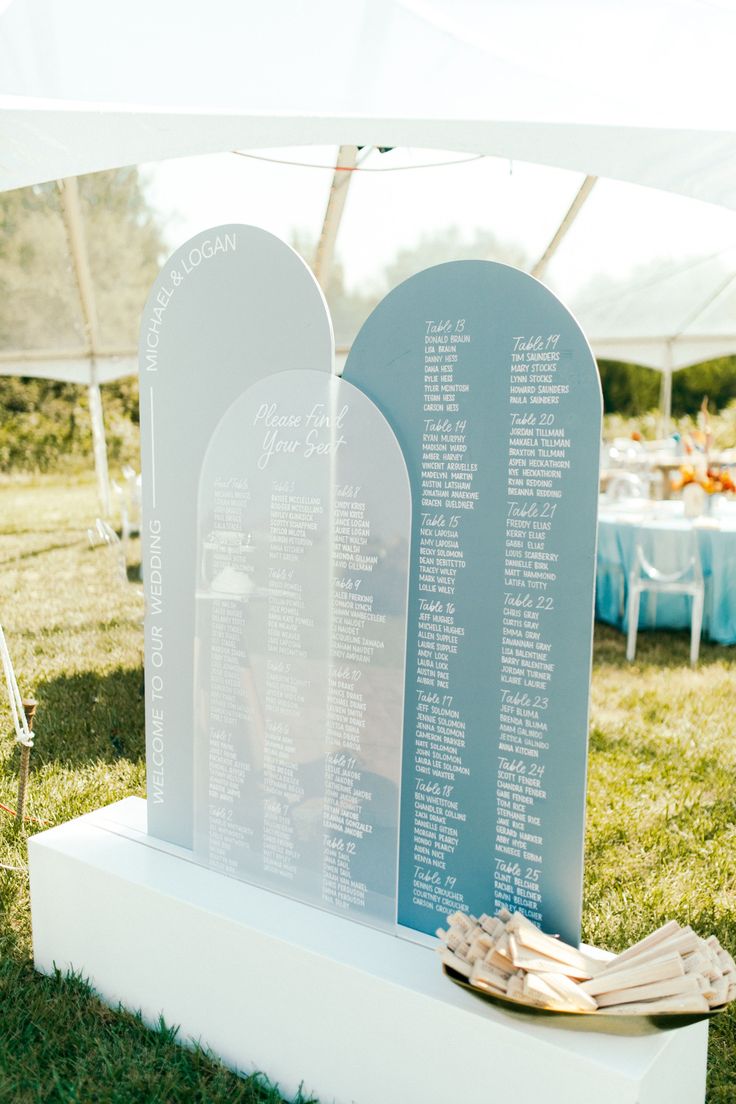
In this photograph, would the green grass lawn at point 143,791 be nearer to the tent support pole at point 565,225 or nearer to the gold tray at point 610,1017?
the gold tray at point 610,1017

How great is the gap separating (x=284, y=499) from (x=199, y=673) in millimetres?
504

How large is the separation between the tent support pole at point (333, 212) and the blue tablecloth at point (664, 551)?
263 centimetres

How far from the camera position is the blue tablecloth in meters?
5.88

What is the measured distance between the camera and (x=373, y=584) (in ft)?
6.84

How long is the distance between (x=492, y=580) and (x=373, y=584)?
27cm

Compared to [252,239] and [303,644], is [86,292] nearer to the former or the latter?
[252,239]

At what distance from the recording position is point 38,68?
315cm

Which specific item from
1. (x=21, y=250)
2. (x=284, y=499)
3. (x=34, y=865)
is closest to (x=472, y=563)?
(x=284, y=499)

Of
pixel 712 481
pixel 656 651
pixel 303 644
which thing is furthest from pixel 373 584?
pixel 712 481

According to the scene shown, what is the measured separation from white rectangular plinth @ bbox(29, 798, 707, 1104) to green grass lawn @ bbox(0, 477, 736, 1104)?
0.10m

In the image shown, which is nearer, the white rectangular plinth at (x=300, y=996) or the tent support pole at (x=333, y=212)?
the white rectangular plinth at (x=300, y=996)

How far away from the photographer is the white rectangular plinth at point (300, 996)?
1689mm

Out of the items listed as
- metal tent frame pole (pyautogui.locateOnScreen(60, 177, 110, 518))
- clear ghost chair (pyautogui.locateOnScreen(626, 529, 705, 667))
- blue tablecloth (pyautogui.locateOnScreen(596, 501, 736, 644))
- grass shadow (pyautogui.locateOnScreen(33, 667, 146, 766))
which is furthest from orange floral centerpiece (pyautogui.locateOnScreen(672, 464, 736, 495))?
metal tent frame pole (pyautogui.locateOnScreen(60, 177, 110, 518))

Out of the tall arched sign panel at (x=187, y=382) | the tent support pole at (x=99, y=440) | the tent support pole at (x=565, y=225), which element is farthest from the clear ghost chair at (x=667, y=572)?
the tent support pole at (x=99, y=440)
